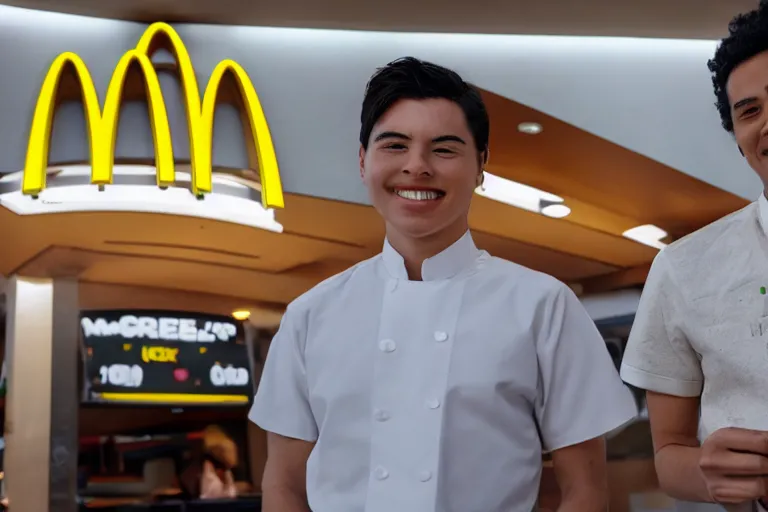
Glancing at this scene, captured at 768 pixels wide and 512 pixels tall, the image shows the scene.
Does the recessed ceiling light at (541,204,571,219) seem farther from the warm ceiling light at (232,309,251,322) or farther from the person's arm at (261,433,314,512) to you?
the person's arm at (261,433,314,512)

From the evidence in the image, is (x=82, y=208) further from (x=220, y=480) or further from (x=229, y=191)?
(x=220, y=480)

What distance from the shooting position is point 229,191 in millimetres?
3887

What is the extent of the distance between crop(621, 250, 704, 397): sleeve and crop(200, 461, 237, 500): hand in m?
3.44

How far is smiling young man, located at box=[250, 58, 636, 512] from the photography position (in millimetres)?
1266

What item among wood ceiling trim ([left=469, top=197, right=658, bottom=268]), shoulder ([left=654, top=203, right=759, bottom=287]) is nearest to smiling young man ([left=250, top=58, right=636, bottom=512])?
shoulder ([left=654, top=203, right=759, bottom=287])

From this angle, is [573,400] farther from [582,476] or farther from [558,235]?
[558,235]

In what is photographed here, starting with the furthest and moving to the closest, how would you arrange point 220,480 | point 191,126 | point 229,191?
point 220,480 → point 229,191 → point 191,126

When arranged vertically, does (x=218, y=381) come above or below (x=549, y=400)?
above

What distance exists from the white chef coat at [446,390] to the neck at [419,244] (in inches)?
0.4

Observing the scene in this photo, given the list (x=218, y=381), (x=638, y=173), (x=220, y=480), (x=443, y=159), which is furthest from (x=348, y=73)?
(x=443, y=159)

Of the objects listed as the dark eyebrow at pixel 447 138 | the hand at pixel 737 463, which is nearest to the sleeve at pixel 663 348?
the hand at pixel 737 463

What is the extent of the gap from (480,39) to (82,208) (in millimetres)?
1690

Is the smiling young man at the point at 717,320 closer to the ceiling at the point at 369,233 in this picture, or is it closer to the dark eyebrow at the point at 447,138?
the dark eyebrow at the point at 447,138

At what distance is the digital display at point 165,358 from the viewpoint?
4.37m
